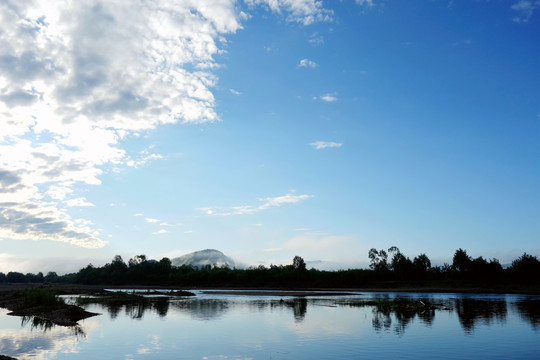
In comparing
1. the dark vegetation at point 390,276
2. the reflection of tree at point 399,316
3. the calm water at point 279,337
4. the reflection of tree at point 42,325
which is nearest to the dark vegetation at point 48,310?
the reflection of tree at point 42,325

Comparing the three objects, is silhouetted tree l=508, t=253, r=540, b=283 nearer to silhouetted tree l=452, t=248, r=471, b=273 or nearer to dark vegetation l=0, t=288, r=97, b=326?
silhouetted tree l=452, t=248, r=471, b=273

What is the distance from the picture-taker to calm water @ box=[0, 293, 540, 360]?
2856cm

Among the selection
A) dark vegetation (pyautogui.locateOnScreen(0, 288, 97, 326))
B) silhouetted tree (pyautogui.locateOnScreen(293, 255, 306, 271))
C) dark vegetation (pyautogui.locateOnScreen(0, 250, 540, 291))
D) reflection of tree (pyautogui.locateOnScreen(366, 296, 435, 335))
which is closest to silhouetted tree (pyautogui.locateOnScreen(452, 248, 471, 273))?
dark vegetation (pyautogui.locateOnScreen(0, 250, 540, 291))

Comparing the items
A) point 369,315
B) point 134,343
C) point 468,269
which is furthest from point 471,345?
point 468,269

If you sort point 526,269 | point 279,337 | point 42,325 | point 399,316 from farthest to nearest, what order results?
point 526,269, point 399,316, point 42,325, point 279,337

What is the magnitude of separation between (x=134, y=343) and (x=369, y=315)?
34.0m

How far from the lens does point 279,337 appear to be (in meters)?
35.9

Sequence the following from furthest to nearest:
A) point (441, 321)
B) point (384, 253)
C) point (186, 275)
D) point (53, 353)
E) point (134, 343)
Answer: point (186, 275), point (384, 253), point (441, 321), point (134, 343), point (53, 353)

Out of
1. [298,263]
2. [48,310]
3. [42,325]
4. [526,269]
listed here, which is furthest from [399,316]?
[298,263]

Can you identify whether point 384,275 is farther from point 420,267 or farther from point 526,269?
point 526,269

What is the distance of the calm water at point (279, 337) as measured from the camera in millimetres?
28562

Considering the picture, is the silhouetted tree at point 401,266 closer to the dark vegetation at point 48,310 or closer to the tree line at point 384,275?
the tree line at point 384,275

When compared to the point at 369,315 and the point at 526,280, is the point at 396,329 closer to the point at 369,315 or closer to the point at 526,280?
the point at 369,315

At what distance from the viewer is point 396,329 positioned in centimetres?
4059
